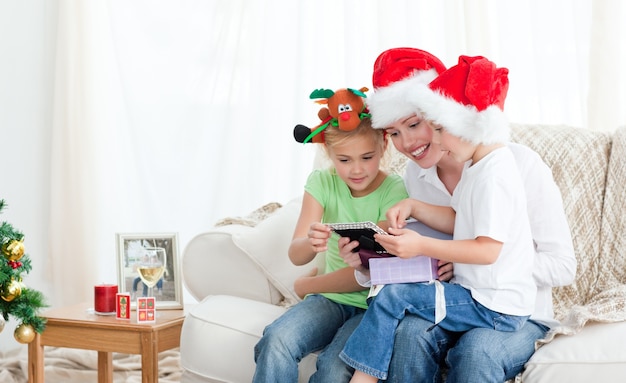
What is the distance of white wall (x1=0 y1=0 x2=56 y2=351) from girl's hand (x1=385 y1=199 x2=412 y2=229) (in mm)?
2529

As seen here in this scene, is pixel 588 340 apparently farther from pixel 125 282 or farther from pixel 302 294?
pixel 125 282

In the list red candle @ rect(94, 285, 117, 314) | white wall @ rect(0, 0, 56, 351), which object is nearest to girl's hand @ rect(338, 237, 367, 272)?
red candle @ rect(94, 285, 117, 314)

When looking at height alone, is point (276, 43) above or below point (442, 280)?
above

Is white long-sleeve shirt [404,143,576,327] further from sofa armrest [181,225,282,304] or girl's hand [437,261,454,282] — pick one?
sofa armrest [181,225,282,304]

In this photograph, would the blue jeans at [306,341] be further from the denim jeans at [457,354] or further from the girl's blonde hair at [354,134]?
the girl's blonde hair at [354,134]

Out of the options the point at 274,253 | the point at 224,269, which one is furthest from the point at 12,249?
the point at 274,253

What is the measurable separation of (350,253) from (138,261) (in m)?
0.96

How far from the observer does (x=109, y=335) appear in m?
2.33

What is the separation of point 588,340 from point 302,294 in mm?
783

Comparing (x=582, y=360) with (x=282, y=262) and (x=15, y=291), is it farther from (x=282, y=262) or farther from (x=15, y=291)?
(x=15, y=291)

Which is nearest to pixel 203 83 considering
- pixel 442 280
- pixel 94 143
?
pixel 94 143

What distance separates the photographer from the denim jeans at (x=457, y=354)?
1652 mm

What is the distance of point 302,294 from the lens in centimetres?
218

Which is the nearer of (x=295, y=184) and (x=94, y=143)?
(x=295, y=184)
